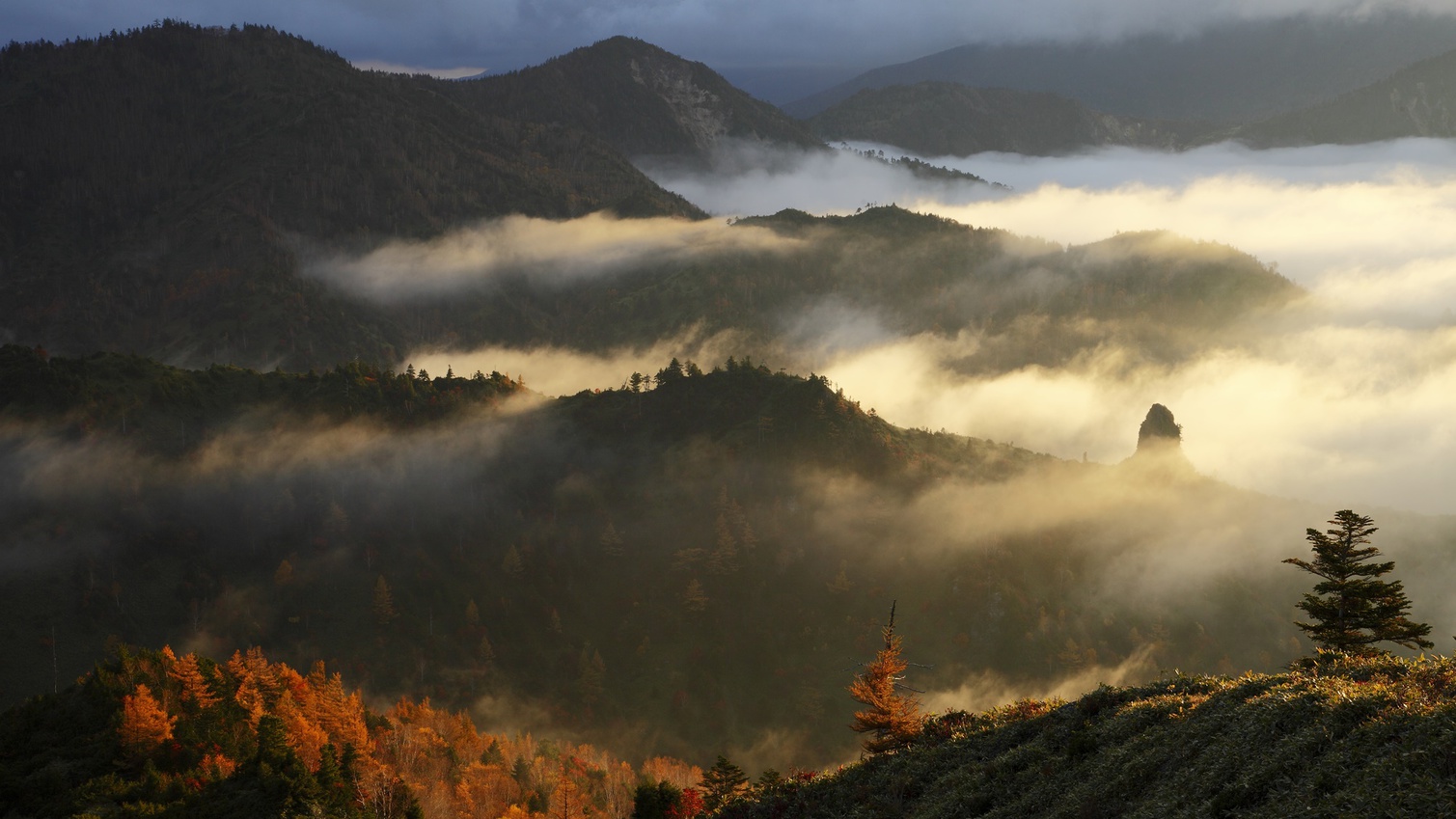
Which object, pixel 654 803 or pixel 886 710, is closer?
pixel 886 710

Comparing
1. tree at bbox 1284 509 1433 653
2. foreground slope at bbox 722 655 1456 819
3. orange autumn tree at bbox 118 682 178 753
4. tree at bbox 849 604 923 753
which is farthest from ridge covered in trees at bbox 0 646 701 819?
tree at bbox 1284 509 1433 653

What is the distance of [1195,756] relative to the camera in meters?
43.0

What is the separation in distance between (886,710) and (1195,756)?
31.9 meters

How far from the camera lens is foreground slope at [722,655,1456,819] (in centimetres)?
3362

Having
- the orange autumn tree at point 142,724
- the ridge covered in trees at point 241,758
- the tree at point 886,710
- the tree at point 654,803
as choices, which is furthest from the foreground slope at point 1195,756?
the orange autumn tree at point 142,724

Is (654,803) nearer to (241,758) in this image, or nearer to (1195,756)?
(241,758)

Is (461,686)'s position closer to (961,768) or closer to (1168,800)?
(961,768)

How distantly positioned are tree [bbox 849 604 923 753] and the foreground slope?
3.29 m

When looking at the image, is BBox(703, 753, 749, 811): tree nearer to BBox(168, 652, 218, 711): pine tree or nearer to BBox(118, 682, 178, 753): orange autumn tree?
BBox(118, 682, 178, 753): orange autumn tree

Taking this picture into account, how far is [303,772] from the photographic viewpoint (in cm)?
8362

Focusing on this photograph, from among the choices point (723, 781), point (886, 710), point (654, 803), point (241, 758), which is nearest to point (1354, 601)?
point (886, 710)

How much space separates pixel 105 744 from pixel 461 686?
103551 mm

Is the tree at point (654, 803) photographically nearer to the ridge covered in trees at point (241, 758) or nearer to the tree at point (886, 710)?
the ridge covered in trees at point (241, 758)

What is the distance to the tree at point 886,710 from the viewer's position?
7062cm
